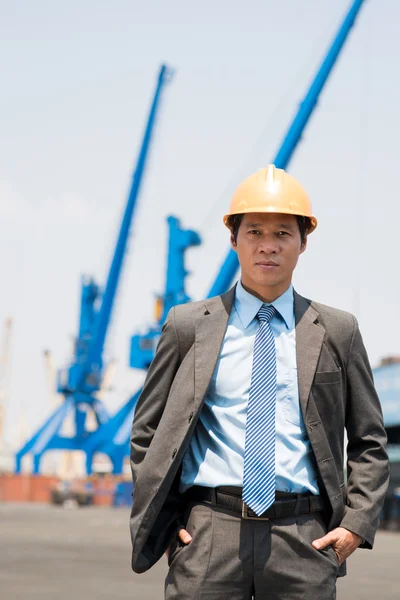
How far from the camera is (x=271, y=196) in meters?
2.97

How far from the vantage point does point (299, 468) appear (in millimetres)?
2820

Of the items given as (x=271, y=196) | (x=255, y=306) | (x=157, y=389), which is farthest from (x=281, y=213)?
(x=157, y=389)

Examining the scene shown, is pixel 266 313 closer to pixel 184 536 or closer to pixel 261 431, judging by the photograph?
pixel 261 431

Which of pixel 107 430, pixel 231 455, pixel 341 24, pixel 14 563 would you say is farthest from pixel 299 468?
pixel 107 430

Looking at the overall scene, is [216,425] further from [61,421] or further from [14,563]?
[61,421]

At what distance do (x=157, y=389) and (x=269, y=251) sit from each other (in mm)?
511

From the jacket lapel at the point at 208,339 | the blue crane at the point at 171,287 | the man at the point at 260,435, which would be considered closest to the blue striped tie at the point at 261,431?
the man at the point at 260,435

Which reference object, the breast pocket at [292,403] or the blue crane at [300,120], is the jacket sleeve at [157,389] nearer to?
the breast pocket at [292,403]

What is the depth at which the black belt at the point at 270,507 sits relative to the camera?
2740 millimetres

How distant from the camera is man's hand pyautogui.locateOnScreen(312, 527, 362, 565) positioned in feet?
9.08

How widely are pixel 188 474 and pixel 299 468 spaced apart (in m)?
0.31

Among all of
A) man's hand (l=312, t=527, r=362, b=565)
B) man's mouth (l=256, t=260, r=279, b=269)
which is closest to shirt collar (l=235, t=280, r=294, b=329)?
man's mouth (l=256, t=260, r=279, b=269)

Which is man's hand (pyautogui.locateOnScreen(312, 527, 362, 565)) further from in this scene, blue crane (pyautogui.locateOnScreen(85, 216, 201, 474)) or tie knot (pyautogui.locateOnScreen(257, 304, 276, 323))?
blue crane (pyautogui.locateOnScreen(85, 216, 201, 474))

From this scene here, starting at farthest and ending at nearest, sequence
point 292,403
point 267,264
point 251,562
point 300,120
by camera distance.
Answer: point 300,120, point 267,264, point 292,403, point 251,562
